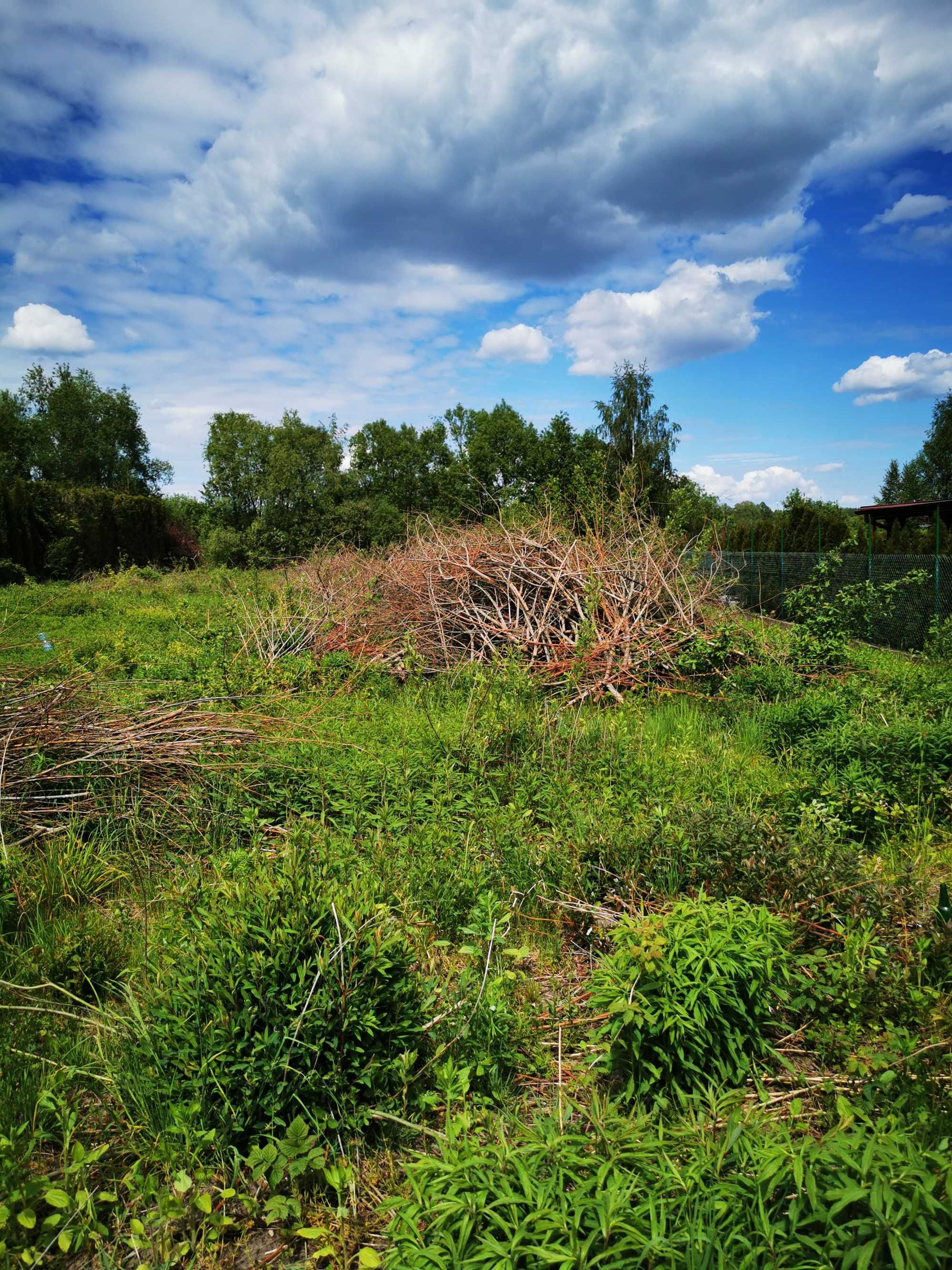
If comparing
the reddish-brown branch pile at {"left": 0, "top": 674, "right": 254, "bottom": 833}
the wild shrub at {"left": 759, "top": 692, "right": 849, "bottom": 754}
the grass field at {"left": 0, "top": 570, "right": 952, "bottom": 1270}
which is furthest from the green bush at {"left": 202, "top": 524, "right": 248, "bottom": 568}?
the wild shrub at {"left": 759, "top": 692, "right": 849, "bottom": 754}

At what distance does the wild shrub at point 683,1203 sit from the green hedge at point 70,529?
2296 cm

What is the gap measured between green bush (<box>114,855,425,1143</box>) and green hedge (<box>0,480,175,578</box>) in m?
21.9

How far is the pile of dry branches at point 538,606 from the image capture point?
300 inches

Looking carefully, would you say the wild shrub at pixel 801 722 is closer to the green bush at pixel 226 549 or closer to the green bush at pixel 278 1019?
the green bush at pixel 278 1019

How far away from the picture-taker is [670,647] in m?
7.62

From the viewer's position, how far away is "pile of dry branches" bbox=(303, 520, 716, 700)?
761cm

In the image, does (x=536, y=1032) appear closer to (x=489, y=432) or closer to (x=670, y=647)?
(x=670, y=647)

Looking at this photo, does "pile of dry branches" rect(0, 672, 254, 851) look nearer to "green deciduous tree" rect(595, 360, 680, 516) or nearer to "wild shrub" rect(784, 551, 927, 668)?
"wild shrub" rect(784, 551, 927, 668)

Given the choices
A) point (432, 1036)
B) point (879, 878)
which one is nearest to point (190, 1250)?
point (432, 1036)

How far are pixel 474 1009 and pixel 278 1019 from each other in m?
0.69

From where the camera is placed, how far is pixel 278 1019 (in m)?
2.16

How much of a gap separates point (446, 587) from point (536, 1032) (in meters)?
6.84

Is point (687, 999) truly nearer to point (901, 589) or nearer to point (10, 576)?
point (901, 589)

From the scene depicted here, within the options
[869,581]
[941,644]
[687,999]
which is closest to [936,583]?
[941,644]
